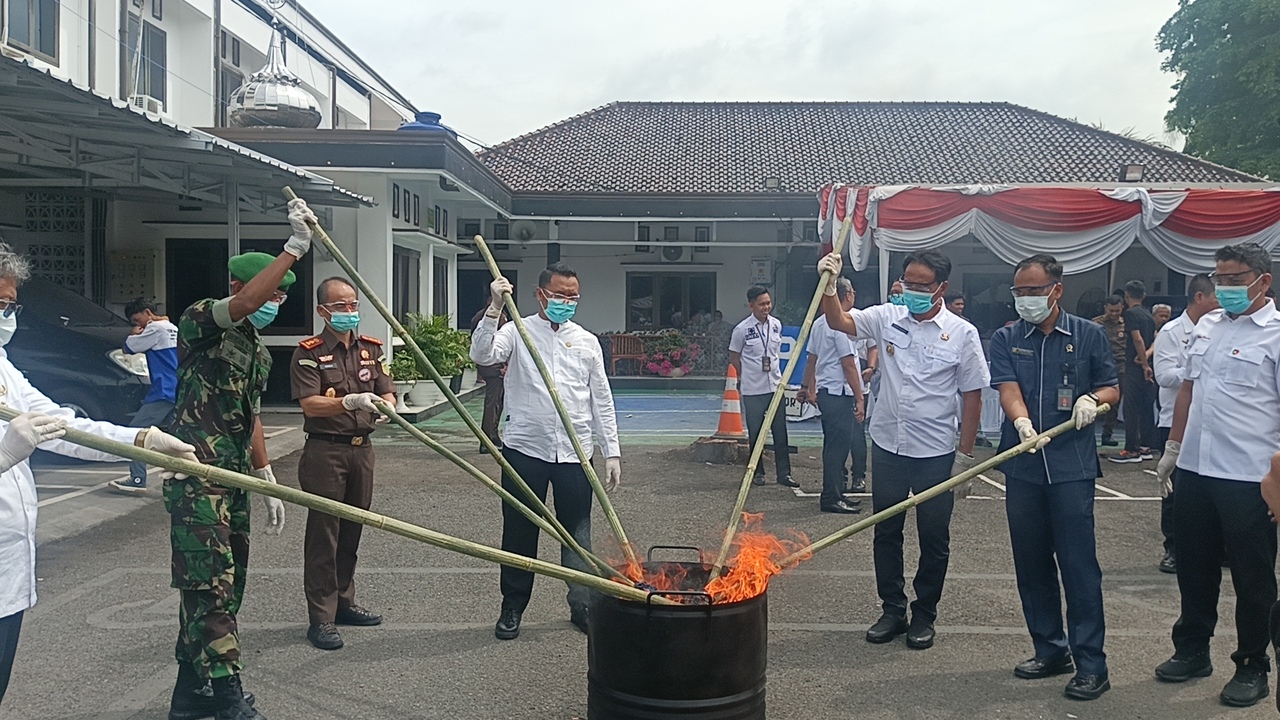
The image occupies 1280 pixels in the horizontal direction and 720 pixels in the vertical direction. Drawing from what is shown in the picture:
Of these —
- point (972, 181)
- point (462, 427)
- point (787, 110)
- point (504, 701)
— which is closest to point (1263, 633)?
point (504, 701)

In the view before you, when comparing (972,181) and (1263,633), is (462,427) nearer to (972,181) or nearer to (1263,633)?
(1263,633)

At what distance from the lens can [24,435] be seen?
2.83m

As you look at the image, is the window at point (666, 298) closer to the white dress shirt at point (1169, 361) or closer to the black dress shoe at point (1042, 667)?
the white dress shirt at point (1169, 361)

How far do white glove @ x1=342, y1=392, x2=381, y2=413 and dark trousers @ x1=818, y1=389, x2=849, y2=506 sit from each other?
15.3ft

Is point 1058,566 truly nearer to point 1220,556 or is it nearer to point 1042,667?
point 1042,667

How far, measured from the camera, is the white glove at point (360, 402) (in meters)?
4.63

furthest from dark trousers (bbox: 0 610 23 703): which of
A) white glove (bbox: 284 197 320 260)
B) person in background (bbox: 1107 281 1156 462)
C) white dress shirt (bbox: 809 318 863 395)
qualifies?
person in background (bbox: 1107 281 1156 462)

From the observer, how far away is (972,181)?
928 inches

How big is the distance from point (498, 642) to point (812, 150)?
22978 millimetres

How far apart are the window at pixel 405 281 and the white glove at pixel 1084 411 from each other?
1224cm

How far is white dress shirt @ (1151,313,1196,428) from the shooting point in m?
6.73

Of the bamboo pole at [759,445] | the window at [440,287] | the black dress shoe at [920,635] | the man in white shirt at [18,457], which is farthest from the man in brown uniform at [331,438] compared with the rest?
the window at [440,287]

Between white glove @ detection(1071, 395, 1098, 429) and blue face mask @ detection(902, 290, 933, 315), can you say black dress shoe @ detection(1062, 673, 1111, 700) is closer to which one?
white glove @ detection(1071, 395, 1098, 429)

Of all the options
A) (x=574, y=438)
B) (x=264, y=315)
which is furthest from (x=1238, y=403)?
(x=264, y=315)
